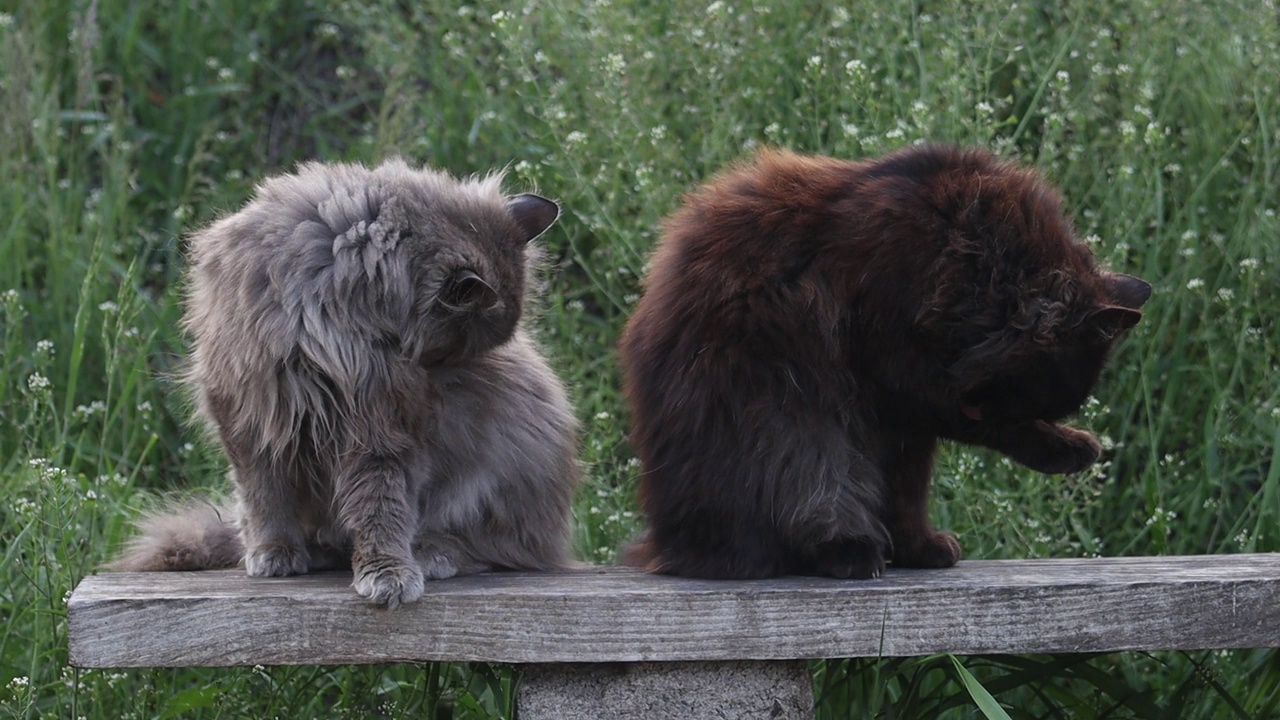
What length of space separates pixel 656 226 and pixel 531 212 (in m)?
0.68

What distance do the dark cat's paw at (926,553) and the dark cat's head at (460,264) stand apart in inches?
37.5

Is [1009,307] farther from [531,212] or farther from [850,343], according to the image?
[531,212]

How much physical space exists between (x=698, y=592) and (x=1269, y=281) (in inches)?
105

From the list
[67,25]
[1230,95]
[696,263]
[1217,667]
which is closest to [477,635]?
[696,263]

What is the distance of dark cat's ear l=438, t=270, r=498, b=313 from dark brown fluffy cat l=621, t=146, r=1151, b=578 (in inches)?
15.9

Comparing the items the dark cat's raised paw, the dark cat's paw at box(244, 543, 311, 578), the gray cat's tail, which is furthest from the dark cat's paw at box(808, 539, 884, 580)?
the gray cat's tail

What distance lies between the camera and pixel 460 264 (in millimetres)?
2553

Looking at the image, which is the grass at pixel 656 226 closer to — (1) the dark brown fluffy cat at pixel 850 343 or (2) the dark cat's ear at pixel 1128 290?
(1) the dark brown fluffy cat at pixel 850 343

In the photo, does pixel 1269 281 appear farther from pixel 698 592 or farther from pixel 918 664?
pixel 698 592

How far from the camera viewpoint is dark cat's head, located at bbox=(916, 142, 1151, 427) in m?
2.54

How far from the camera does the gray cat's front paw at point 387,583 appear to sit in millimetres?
2371

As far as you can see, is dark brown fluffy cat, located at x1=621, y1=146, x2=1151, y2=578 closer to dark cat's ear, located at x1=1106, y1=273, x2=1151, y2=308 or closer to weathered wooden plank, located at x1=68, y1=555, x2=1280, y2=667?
dark cat's ear, located at x1=1106, y1=273, x2=1151, y2=308

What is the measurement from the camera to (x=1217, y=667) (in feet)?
11.2

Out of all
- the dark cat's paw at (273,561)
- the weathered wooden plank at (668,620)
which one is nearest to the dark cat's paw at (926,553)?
the weathered wooden plank at (668,620)
